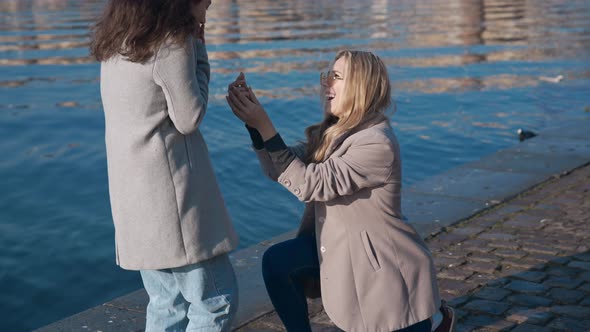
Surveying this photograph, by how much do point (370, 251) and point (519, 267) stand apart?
2.08 m

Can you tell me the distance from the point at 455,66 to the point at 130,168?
50.0 feet

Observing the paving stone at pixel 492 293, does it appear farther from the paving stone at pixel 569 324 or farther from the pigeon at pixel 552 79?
the pigeon at pixel 552 79

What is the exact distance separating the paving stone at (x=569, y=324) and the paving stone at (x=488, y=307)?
10.7 inches

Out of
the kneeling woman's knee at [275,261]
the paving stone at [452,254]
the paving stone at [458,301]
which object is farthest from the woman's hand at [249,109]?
the paving stone at [452,254]

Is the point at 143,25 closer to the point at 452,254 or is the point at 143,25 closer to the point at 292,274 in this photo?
the point at 292,274

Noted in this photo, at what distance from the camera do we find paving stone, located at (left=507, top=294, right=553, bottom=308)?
4.41 meters

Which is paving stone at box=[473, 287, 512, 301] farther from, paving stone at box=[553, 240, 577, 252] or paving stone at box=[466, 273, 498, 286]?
paving stone at box=[553, 240, 577, 252]

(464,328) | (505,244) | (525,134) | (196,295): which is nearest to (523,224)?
(505,244)

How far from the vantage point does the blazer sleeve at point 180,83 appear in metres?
2.91

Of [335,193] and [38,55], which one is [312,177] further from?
[38,55]

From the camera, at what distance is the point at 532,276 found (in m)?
4.85

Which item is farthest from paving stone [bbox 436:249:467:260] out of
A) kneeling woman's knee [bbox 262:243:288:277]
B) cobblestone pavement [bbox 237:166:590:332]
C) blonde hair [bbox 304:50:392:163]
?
blonde hair [bbox 304:50:392:163]

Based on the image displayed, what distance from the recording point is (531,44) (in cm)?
2205

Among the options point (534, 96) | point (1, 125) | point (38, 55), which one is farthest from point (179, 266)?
point (38, 55)
